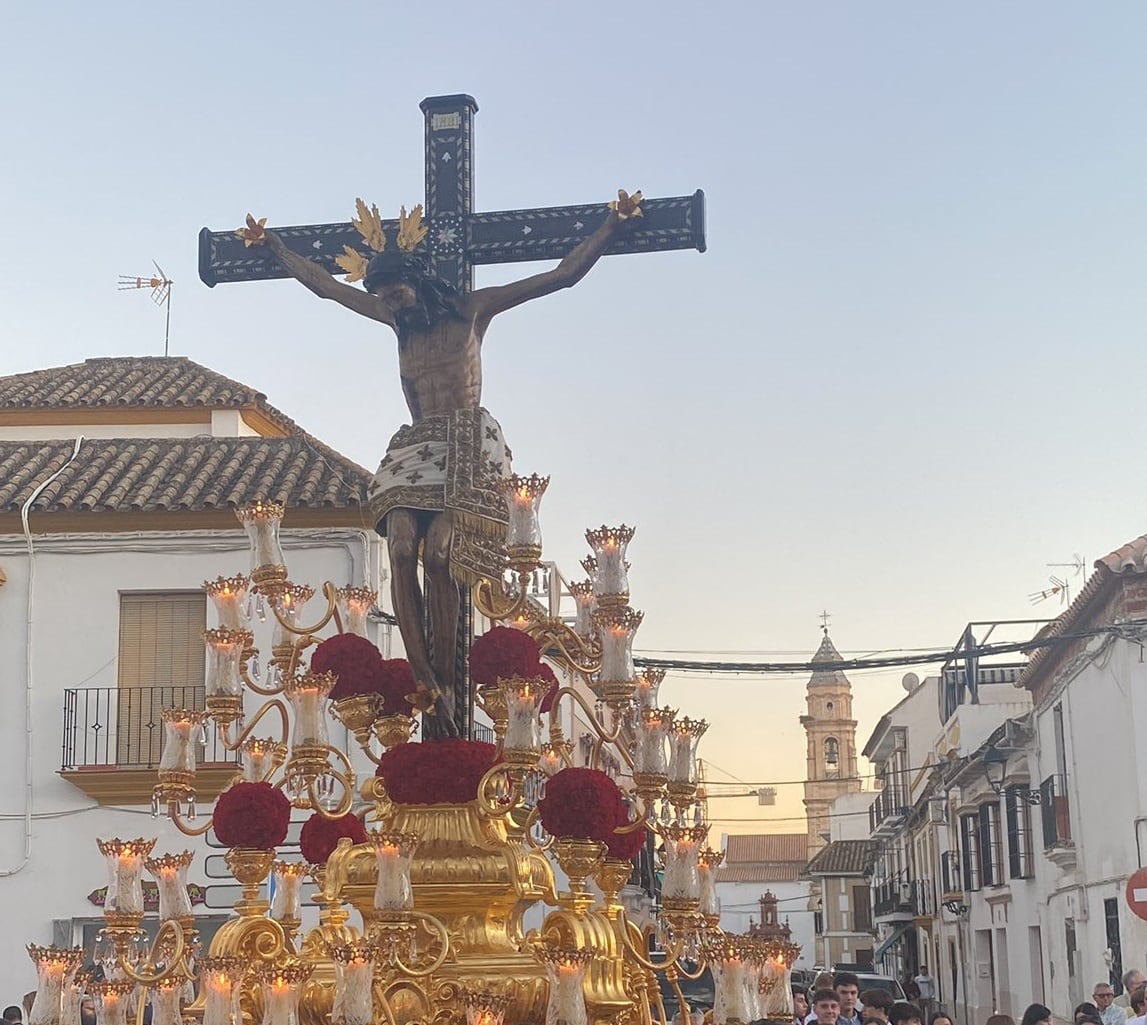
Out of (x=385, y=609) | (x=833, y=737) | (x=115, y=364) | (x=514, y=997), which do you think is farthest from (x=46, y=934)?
(x=833, y=737)

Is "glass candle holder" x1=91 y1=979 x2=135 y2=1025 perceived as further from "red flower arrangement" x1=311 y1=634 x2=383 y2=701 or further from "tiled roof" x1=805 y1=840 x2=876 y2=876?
"tiled roof" x1=805 y1=840 x2=876 y2=876

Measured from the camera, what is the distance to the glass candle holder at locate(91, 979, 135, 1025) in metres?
5.70

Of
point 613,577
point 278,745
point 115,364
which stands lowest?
point 278,745

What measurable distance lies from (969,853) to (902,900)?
52.4 feet

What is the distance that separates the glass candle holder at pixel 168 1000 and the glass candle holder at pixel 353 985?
1050 mm

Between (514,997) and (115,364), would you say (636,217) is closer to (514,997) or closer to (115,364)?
(514,997)

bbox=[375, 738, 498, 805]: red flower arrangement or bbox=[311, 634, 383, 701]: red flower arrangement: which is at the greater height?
bbox=[311, 634, 383, 701]: red flower arrangement

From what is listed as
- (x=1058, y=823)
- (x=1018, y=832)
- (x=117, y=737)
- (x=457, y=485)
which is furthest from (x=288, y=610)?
(x=1018, y=832)

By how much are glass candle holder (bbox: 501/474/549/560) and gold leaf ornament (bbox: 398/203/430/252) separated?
50.9 inches

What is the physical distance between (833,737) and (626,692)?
71.2 metres

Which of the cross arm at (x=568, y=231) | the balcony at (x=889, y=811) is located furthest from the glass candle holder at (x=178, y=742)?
the balcony at (x=889, y=811)

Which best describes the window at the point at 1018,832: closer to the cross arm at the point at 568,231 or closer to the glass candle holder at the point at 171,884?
the cross arm at the point at 568,231

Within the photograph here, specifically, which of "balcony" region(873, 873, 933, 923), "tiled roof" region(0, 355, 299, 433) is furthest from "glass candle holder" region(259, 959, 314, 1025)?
"balcony" region(873, 873, 933, 923)

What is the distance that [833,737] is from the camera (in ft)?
247
